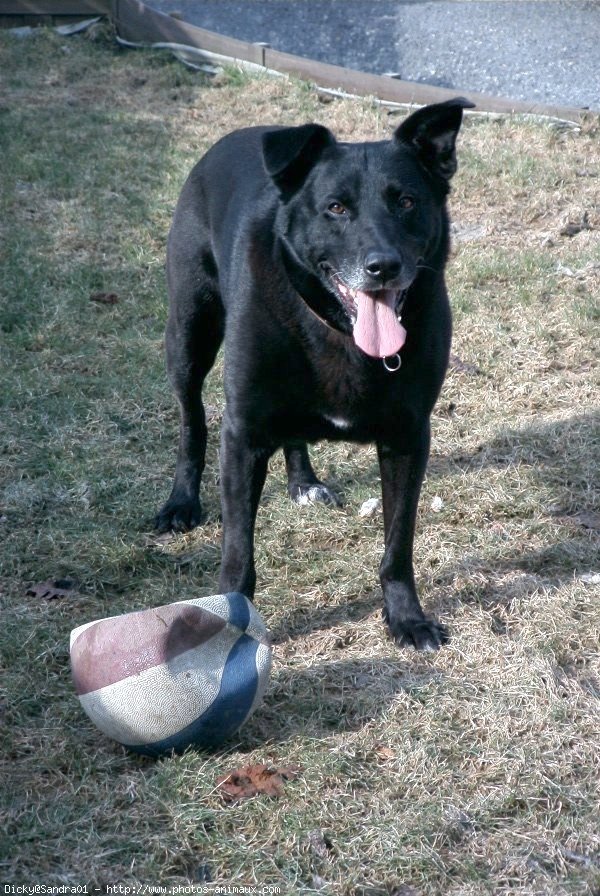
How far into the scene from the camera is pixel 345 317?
3.13 metres

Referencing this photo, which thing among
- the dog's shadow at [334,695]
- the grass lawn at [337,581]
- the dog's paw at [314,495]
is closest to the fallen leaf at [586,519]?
the grass lawn at [337,581]

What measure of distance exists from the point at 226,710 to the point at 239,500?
850mm

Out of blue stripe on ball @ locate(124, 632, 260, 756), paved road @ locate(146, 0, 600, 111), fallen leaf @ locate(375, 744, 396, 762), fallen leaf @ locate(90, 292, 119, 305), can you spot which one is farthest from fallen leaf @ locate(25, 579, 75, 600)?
paved road @ locate(146, 0, 600, 111)

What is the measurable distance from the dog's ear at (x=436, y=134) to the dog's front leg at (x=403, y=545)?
0.82m

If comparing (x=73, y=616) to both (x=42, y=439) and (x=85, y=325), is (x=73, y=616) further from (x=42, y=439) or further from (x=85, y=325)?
(x=85, y=325)

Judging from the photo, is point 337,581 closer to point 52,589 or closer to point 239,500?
point 239,500

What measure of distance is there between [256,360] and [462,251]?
361 centimetres

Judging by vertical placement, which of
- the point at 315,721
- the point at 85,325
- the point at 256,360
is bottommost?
the point at 85,325

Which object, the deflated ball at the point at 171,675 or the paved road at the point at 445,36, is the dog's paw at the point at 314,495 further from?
the paved road at the point at 445,36

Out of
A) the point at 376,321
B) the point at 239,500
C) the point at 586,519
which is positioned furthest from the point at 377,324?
the point at 586,519

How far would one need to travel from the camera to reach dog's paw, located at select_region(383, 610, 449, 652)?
3.31 m

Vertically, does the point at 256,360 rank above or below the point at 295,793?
above

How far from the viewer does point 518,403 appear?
5.02 metres

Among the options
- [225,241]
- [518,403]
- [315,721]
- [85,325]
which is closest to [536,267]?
[518,403]
